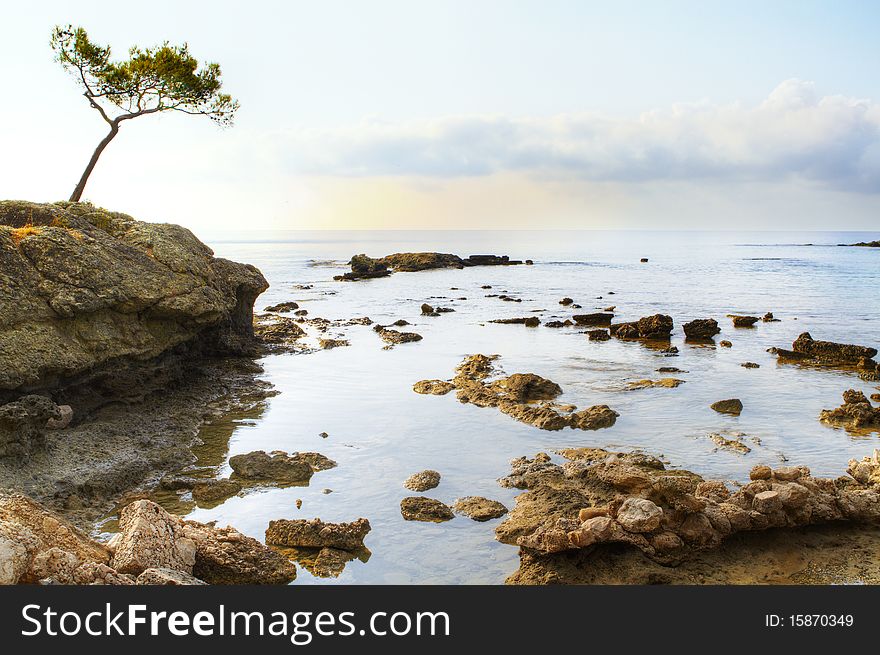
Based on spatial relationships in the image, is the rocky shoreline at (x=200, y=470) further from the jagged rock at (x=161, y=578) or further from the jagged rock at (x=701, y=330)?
the jagged rock at (x=701, y=330)

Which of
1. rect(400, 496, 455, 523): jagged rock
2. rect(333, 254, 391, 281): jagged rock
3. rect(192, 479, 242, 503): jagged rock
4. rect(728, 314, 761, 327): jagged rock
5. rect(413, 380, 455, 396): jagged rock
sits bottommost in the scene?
rect(192, 479, 242, 503): jagged rock

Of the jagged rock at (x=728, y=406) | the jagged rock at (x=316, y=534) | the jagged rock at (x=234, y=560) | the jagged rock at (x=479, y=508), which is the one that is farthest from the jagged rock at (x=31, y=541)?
the jagged rock at (x=728, y=406)

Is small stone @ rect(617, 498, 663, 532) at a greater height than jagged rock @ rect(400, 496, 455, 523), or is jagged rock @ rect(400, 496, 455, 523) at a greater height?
small stone @ rect(617, 498, 663, 532)

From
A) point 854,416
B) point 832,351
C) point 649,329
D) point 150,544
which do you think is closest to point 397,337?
point 649,329

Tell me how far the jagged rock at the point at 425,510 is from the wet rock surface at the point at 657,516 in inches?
38.7

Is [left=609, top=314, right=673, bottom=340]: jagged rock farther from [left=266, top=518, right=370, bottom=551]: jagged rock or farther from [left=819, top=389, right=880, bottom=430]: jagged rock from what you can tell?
[left=266, top=518, right=370, bottom=551]: jagged rock

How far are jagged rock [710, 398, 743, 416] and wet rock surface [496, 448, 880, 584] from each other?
5431mm

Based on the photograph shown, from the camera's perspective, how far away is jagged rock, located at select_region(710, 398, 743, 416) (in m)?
16.0

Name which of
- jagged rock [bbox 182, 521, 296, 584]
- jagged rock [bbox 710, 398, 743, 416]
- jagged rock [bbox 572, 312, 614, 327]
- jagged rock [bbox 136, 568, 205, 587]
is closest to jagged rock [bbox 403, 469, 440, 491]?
jagged rock [bbox 182, 521, 296, 584]

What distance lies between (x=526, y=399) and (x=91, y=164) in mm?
17301

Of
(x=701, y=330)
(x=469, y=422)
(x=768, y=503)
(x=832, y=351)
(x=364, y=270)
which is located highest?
(x=364, y=270)

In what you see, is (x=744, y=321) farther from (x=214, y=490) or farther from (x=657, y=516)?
(x=214, y=490)

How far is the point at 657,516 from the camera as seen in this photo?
27.2 feet

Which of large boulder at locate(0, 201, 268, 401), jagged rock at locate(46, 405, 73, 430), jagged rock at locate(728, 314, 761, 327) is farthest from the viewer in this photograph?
jagged rock at locate(728, 314, 761, 327)
